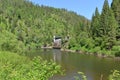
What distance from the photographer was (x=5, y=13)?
19112 centimetres

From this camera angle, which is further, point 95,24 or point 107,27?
point 95,24

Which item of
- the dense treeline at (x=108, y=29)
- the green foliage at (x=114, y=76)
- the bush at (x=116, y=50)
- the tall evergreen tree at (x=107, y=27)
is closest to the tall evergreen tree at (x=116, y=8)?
the dense treeline at (x=108, y=29)

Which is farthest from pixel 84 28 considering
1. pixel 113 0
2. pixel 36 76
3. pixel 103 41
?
pixel 36 76

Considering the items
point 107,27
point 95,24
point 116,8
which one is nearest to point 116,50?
point 107,27

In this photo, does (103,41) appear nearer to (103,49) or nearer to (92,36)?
(103,49)

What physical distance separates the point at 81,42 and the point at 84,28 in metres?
14.1

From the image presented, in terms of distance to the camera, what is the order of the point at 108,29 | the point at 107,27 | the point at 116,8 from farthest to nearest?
the point at 116,8
the point at 107,27
the point at 108,29

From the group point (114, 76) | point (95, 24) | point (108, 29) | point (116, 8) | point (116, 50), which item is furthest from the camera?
point (95, 24)

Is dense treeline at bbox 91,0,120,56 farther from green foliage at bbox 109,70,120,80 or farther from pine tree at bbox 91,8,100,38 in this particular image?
green foliage at bbox 109,70,120,80

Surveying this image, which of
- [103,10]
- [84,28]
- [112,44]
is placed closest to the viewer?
[112,44]

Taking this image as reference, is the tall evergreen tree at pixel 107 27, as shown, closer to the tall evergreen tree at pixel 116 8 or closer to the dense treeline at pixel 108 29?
the dense treeline at pixel 108 29

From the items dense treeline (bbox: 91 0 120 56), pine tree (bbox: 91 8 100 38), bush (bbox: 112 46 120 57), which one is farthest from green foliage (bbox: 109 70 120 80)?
pine tree (bbox: 91 8 100 38)

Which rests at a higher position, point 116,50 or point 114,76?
point 116,50

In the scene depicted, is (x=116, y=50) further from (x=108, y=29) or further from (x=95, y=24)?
(x=95, y=24)
